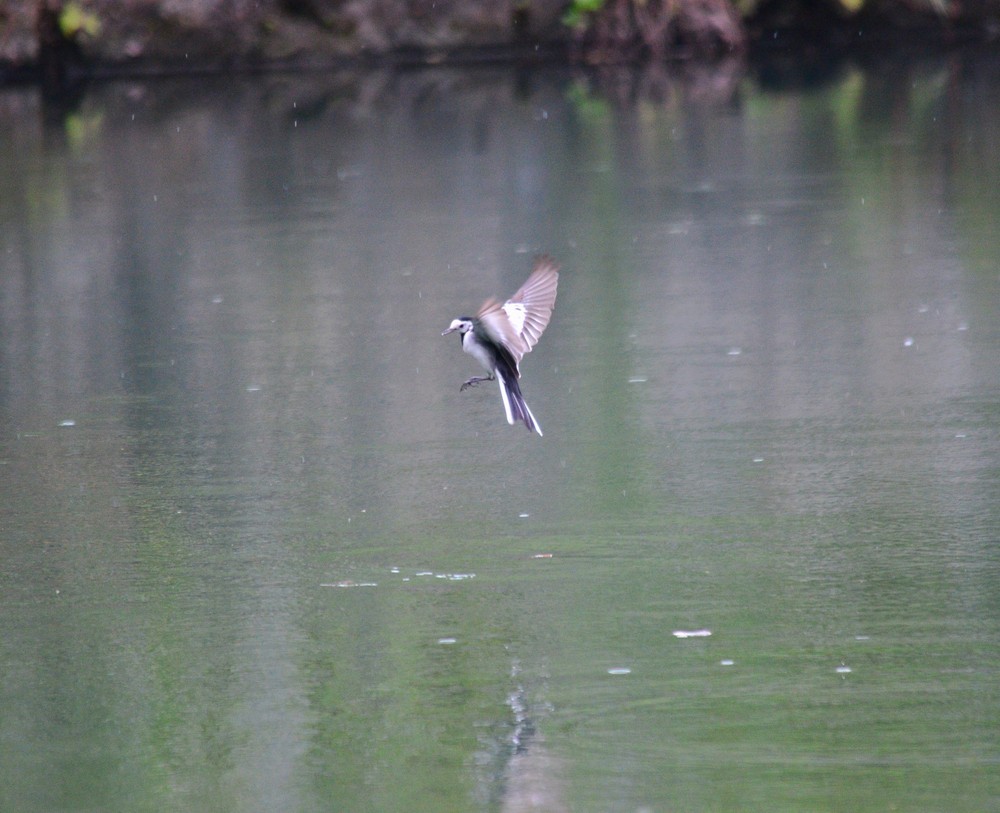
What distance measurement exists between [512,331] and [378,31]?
73.6 feet

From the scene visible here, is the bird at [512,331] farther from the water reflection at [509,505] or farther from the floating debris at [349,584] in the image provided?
the floating debris at [349,584]

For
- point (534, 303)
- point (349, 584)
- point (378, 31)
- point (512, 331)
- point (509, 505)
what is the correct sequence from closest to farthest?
1. point (349, 584)
2. point (512, 331)
3. point (509, 505)
4. point (534, 303)
5. point (378, 31)

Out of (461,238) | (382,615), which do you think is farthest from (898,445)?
(461,238)

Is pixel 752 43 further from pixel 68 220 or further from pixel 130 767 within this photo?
pixel 130 767

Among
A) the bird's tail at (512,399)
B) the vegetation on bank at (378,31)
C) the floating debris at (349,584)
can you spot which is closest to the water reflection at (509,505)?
the floating debris at (349,584)

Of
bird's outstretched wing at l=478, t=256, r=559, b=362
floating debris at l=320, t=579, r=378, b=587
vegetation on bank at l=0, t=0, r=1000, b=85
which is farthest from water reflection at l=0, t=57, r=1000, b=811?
vegetation on bank at l=0, t=0, r=1000, b=85

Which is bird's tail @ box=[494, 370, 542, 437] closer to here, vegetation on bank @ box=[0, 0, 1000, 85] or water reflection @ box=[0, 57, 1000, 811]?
water reflection @ box=[0, 57, 1000, 811]

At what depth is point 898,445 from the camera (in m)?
6.66

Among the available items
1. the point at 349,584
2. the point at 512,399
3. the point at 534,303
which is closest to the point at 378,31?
the point at 534,303

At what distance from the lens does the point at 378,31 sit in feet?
90.8

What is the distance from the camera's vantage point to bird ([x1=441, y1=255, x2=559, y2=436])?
592 centimetres

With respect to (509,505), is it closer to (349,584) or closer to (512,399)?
(512,399)

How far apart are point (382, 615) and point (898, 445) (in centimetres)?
241

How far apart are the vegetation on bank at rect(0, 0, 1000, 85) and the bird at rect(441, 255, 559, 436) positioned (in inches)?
822
